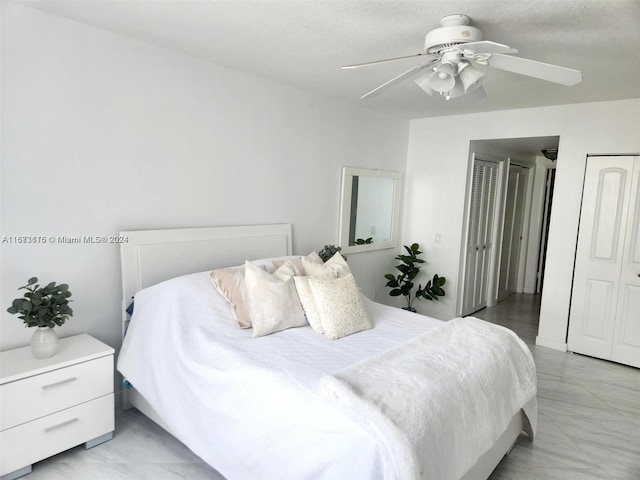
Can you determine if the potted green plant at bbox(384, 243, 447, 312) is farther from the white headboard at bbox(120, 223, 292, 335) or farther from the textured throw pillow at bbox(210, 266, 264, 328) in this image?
the textured throw pillow at bbox(210, 266, 264, 328)

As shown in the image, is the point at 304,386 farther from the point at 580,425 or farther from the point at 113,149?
the point at 580,425

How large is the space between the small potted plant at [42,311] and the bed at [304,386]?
0.45m

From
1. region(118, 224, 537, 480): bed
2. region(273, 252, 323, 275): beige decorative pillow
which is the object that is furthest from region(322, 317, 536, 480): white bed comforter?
region(273, 252, 323, 275): beige decorative pillow

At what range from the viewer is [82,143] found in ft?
8.25

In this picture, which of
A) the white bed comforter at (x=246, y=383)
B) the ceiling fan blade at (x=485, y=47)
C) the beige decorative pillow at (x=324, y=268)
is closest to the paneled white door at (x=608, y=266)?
the white bed comforter at (x=246, y=383)

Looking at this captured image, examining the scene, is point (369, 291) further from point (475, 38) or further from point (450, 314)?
point (475, 38)

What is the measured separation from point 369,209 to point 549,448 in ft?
9.22

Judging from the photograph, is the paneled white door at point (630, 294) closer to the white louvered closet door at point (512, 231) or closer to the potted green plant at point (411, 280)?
the potted green plant at point (411, 280)

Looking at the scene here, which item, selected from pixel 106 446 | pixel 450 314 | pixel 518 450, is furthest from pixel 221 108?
pixel 450 314

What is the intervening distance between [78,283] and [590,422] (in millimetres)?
3597

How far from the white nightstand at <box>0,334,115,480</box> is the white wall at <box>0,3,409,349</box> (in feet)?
1.02

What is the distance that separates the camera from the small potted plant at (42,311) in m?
2.17

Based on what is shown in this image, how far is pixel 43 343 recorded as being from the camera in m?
2.22

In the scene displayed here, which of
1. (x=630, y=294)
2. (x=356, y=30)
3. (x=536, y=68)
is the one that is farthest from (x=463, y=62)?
(x=630, y=294)
